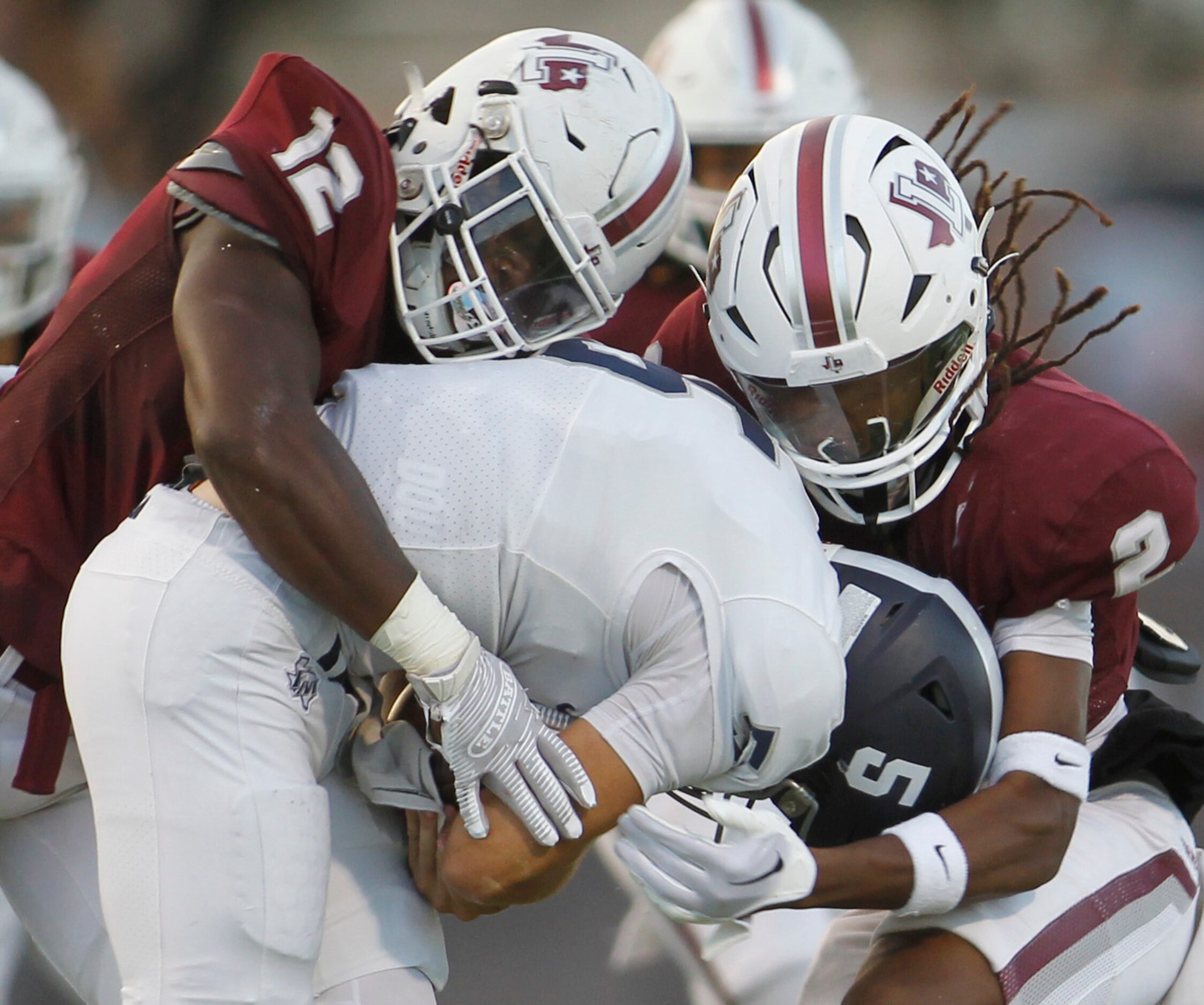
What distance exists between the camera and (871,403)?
1.77m

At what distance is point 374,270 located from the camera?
5.25ft

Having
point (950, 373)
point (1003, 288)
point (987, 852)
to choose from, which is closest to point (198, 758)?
point (987, 852)

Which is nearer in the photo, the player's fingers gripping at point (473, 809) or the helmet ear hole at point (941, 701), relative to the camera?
the player's fingers gripping at point (473, 809)

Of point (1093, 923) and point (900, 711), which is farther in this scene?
point (1093, 923)

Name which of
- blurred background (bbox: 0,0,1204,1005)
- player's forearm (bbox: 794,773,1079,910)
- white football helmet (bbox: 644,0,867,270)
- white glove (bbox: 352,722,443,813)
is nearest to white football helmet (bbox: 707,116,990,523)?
player's forearm (bbox: 794,773,1079,910)

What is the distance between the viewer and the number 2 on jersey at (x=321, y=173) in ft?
4.97

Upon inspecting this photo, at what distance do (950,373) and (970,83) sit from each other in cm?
626

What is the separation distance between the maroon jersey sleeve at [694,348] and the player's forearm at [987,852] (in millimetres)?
680

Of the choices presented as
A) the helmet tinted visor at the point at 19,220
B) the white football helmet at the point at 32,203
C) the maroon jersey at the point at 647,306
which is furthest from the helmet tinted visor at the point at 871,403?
the helmet tinted visor at the point at 19,220

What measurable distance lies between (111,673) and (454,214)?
2.26 feet

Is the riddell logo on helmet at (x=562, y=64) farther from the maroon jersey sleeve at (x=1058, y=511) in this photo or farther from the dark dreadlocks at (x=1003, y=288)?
the maroon jersey sleeve at (x=1058, y=511)

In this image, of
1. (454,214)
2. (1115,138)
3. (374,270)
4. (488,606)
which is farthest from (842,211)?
(1115,138)

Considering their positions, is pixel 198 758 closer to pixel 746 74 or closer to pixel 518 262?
pixel 518 262

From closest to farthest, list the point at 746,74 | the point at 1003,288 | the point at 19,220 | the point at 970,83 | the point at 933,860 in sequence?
the point at 933,860
the point at 1003,288
the point at 19,220
the point at 746,74
the point at 970,83
